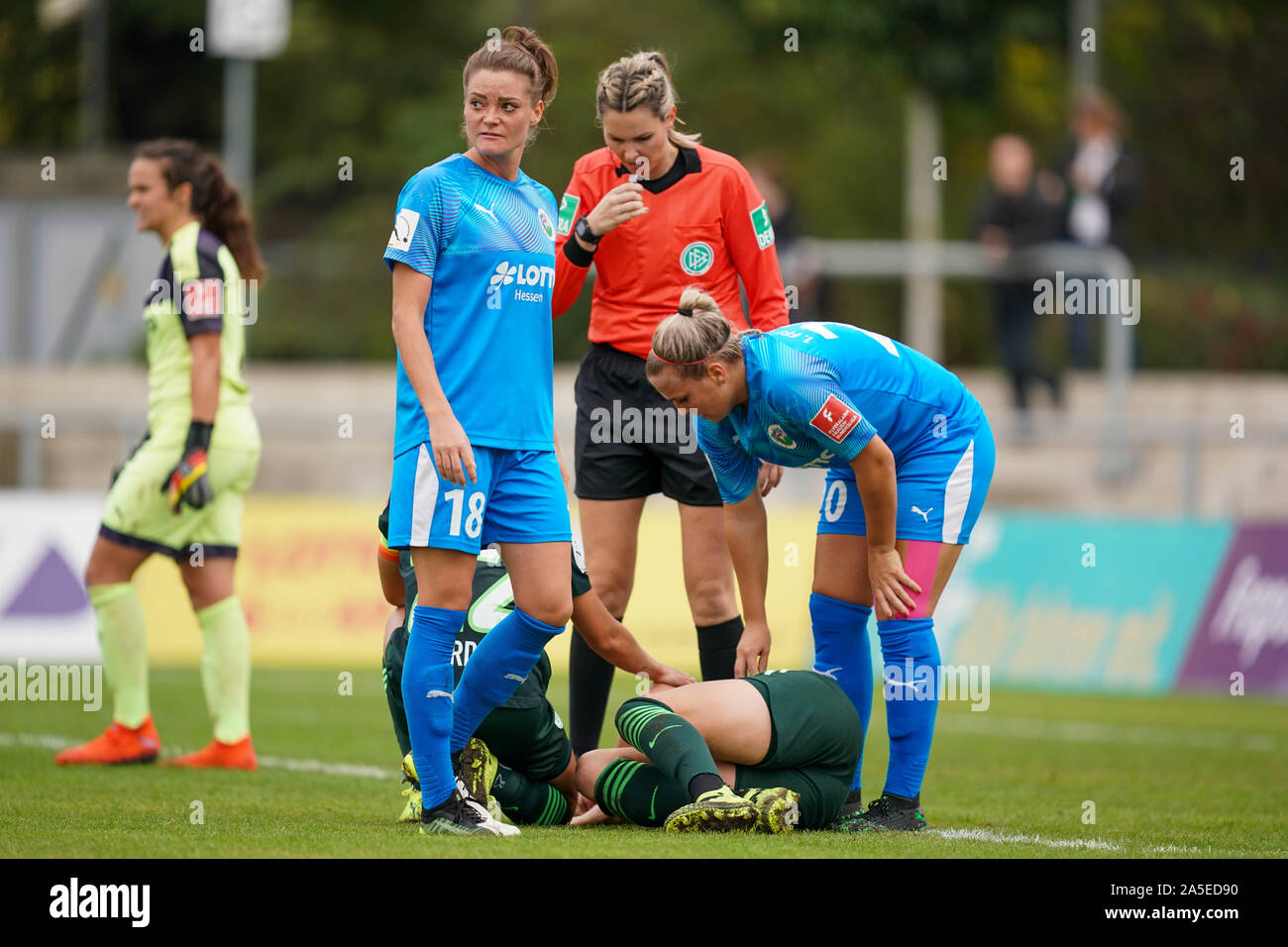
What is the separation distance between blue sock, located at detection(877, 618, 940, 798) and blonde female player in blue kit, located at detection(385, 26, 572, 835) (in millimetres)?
1227

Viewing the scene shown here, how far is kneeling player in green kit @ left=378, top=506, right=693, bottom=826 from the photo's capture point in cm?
596

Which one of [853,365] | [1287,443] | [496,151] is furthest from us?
[1287,443]

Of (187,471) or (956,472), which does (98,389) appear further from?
(956,472)

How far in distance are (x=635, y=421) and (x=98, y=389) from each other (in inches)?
519

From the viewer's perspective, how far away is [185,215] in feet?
27.1

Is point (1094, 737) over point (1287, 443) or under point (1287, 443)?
under

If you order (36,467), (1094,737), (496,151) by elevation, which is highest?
(496,151)

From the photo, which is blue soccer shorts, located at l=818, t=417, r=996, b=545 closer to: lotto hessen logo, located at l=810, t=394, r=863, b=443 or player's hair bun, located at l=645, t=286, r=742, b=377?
lotto hessen logo, located at l=810, t=394, r=863, b=443

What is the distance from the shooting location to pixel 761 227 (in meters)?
6.79

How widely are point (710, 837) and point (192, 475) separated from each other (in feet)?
11.4

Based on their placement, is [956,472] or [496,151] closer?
[496,151]

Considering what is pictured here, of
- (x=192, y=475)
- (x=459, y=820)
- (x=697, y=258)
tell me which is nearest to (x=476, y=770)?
(x=459, y=820)

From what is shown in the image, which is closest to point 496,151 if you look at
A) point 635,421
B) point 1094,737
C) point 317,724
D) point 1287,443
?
point 635,421

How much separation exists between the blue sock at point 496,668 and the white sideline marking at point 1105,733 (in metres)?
4.92
